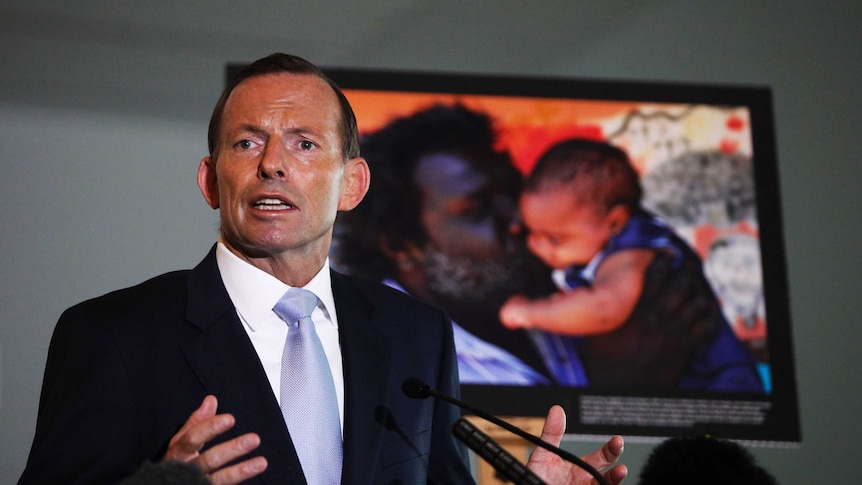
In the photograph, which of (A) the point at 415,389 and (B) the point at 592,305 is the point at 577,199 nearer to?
(B) the point at 592,305

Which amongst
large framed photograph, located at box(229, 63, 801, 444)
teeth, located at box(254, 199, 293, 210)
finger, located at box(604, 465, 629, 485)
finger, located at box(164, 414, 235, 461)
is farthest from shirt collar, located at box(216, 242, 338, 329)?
large framed photograph, located at box(229, 63, 801, 444)

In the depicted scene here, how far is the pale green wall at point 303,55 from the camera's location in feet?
10.5

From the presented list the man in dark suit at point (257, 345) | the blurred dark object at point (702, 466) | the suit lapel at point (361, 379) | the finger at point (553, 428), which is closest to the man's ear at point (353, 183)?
the man in dark suit at point (257, 345)

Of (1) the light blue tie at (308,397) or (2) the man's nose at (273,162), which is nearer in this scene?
(1) the light blue tie at (308,397)

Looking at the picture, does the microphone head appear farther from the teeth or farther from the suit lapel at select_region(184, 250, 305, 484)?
the teeth

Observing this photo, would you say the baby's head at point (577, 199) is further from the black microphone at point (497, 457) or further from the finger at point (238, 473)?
the finger at point (238, 473)

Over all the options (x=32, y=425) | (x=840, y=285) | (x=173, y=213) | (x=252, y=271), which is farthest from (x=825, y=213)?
(x=32, y=425)

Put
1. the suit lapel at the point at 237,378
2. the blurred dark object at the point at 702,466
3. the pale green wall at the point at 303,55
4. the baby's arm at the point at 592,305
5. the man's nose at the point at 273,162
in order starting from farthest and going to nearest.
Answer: the baby's arm at the point at 592,305 < the pale green wall at the point at 303,55 < the man's nose at the point at 273,162 < the suit lapel at the point at 237,378 < the blurred dark object at the point at 702,466

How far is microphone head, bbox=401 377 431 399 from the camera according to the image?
1734mm

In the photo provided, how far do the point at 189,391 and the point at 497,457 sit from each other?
1.71 ft

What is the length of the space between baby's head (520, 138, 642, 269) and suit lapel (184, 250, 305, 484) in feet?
5.84

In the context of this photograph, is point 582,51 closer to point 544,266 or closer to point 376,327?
point 544,266

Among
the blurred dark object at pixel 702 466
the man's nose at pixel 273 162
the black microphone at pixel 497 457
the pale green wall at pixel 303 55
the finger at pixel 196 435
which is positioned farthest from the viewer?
the pale green wall at pixel 303 55

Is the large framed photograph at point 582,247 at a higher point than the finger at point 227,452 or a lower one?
higher
